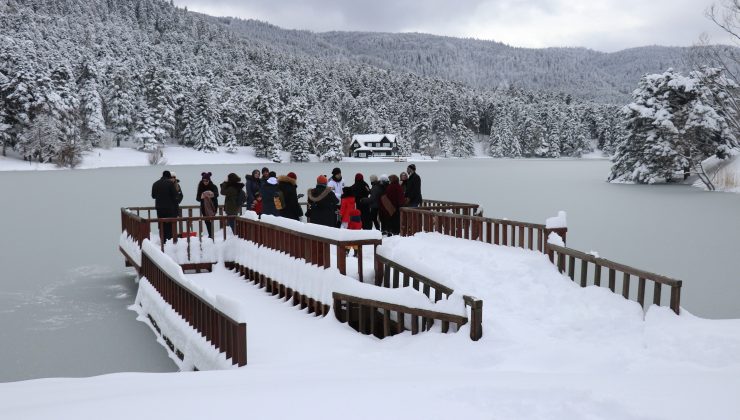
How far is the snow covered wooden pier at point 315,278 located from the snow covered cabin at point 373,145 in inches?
3583

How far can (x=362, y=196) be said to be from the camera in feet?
44.8

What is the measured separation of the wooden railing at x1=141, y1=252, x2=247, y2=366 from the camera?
19.2ft

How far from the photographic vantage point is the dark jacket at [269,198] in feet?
39.3

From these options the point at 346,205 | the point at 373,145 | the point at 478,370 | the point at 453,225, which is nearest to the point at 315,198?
the point at 346,205

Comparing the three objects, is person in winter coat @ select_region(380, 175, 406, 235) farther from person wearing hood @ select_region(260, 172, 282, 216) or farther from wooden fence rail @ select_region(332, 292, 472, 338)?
wooden fence rail @ select_region(332, 292, 472, 338)

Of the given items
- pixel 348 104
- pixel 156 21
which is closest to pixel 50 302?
pixel 348 104

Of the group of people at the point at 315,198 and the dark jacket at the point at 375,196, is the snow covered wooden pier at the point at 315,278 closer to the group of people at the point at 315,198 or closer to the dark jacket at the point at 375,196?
the group of people at the point at 315,198

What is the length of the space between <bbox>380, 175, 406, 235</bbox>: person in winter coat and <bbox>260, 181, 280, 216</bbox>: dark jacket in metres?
2.57

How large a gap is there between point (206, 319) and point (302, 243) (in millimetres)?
2381

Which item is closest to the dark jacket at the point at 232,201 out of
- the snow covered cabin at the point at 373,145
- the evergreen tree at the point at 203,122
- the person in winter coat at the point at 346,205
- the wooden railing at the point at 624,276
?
the person in winter coat at the point at 346,205

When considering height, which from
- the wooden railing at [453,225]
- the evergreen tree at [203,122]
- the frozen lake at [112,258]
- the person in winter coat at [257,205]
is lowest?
the frozen lake at [112,258]

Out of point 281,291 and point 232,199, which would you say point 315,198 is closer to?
point 281,291

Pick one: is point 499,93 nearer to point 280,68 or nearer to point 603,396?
point 280,68

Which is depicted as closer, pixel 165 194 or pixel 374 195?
pixel 165 194
